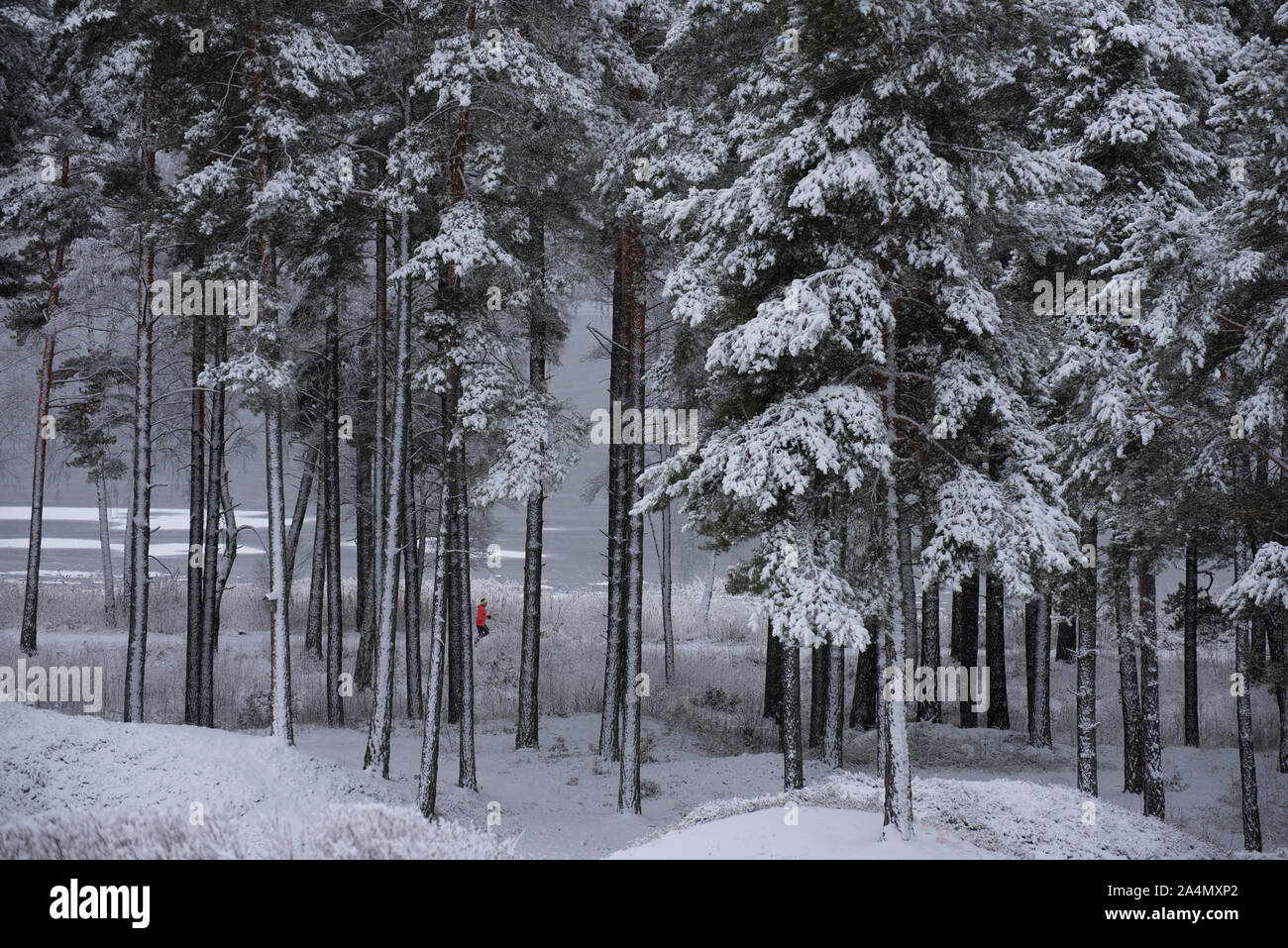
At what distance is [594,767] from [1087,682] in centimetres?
912

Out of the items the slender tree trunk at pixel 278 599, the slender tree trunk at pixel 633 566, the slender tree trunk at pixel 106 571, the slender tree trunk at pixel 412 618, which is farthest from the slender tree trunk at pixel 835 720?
the slender tree trunk at pixel 106 571

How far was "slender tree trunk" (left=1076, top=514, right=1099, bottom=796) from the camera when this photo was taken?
13969 millimetres

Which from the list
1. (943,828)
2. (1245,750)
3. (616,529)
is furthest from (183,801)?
(1245,750)

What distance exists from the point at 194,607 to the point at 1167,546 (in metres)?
17.2

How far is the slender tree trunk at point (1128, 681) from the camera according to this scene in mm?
13430

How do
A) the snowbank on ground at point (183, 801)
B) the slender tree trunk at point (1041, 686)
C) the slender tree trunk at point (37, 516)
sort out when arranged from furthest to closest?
the slender tree trunk at point (37, 516)
the slender tree trunk at point (1041, 686)
the snowbank on ground at point (183, 801)

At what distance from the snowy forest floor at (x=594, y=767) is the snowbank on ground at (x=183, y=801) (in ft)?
0.11

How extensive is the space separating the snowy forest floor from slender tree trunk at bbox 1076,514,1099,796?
1190mm

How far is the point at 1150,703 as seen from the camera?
13898 millimetres

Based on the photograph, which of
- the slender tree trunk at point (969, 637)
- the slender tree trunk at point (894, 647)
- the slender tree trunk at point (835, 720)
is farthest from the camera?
the slender tree trunk at point (969, 637)

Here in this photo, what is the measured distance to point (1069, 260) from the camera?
1484cm

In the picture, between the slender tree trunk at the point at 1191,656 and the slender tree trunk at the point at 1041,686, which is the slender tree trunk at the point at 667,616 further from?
the slender tree trunk at the point at 1191,656

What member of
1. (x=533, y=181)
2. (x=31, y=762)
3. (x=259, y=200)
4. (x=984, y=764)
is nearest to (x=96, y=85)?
(x=259, y=200)
